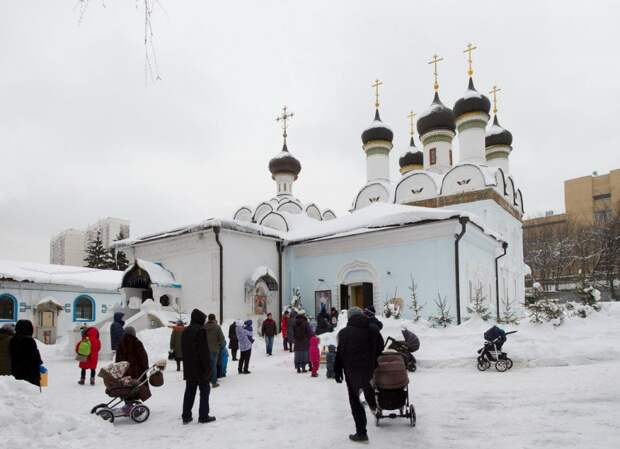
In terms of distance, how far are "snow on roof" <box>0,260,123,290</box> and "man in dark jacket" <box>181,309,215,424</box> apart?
823 inches

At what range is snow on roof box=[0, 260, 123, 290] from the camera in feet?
80.5

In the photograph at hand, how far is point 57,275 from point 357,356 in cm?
2507

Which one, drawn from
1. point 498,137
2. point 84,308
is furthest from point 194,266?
point 498,137

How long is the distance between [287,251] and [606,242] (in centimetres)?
3068

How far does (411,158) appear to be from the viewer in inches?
1400

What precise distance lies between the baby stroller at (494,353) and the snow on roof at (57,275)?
2120 cm

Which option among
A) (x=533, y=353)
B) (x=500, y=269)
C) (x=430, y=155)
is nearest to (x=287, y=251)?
(x=500, y=269)

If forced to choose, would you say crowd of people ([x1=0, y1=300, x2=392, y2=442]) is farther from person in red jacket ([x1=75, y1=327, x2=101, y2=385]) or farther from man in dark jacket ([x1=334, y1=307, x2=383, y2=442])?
person in red jacket ([x1=75, y1=327, x2=101, y2=385])

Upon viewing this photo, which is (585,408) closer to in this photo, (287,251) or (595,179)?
(287,251)

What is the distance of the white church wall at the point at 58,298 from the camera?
2420 centimetres

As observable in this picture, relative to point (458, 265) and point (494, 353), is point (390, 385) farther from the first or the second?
point (458, 265)

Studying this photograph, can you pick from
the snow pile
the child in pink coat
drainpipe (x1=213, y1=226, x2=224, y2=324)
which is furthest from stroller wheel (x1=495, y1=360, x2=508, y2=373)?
drainpipe (x1=213, y1=226, x2=224, y2=324)

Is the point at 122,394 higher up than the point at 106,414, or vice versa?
the point at 122,394

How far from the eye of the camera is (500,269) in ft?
76.7
